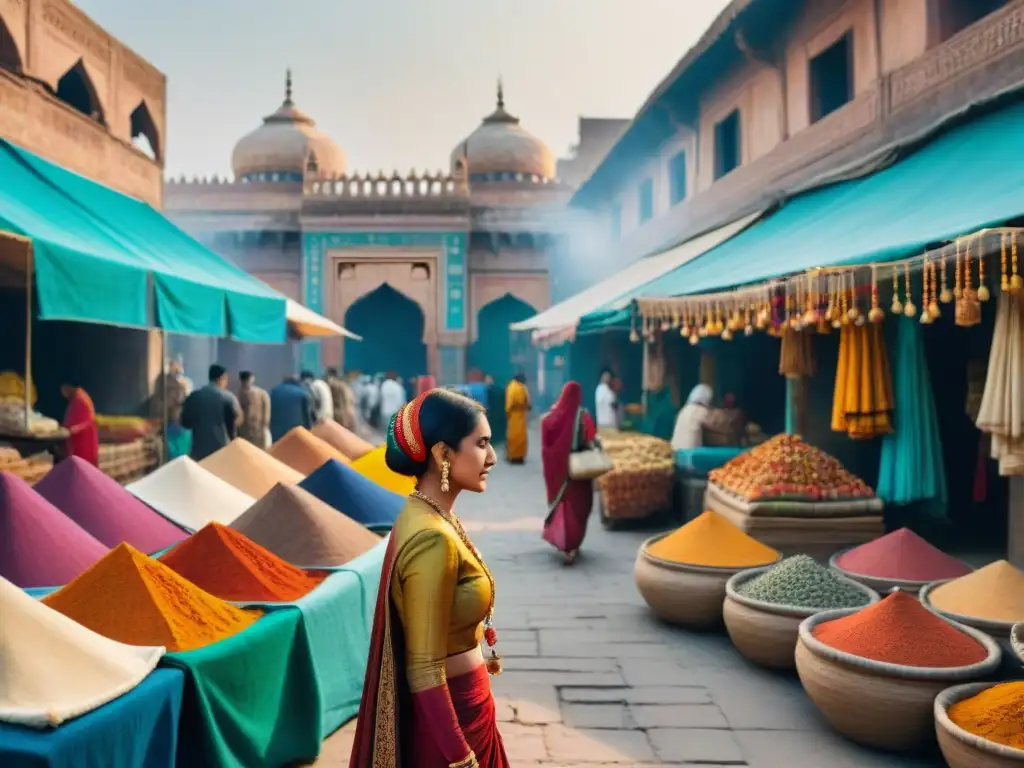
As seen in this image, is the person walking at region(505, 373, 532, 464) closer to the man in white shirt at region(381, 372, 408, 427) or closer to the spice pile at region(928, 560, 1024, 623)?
the man in white shirt at region(381, 372, 408, 427)

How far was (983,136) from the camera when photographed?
19.4 feet

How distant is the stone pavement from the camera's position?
11.5ft

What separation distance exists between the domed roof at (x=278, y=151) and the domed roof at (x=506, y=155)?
3.62 m

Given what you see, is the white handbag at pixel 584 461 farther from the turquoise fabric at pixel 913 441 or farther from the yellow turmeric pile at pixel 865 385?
the turquoise fabric at pixel 913 441

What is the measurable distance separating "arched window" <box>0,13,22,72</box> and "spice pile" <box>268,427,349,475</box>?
177 inches

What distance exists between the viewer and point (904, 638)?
11.6 feet

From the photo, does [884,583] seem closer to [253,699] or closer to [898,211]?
[898,211]

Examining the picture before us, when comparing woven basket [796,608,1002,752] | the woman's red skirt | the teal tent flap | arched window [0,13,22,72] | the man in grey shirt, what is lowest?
woven basket [796,608,1002,752]

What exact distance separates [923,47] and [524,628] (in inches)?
215

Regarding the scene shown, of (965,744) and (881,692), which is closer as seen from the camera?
(965,744)

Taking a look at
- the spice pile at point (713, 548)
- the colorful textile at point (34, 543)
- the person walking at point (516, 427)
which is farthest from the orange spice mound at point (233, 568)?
the person walking at point (516, 427)

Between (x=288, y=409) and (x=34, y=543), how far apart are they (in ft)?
24.8

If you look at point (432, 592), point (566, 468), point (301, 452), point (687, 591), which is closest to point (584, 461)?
point (566, 468)

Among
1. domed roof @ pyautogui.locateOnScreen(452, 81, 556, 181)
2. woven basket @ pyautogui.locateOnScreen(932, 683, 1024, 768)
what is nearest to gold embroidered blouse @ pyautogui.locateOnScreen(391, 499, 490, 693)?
woven basket @ pyautogui.locateOnScreen(932, 683, 1024, 768)
